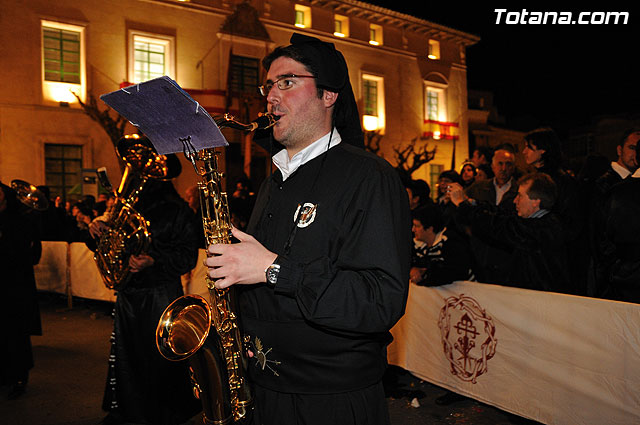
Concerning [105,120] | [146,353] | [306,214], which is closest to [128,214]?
[146,353]

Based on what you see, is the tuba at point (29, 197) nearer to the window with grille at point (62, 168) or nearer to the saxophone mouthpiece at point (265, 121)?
the saxophone mouthpiece at point (265, 121)

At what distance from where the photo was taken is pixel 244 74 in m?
22.6

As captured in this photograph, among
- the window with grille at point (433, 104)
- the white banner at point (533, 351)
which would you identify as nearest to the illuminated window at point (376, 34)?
the window with grille at point (433, 104)

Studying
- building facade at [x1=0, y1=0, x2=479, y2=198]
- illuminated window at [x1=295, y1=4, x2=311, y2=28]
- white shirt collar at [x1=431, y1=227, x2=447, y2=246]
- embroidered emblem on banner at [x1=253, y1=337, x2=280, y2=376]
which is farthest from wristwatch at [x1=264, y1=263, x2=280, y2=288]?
illuminated window at [x1=295, y1=4, x2=311, y2=28]

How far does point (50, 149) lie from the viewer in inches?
718

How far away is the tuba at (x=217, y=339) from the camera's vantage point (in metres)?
2.30

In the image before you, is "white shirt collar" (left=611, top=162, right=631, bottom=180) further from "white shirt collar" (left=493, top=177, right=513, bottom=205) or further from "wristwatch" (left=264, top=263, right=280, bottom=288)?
"wristwatch" (left=264, top=263, right=280, bottom=288)

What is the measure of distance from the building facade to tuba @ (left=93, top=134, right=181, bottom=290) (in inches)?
403

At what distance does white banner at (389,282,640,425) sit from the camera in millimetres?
3609

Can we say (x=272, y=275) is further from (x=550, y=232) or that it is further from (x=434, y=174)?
(x=434, y=174)

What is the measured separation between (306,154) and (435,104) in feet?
99.3

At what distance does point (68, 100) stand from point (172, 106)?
19116 mm

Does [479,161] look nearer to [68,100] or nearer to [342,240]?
[342,240]

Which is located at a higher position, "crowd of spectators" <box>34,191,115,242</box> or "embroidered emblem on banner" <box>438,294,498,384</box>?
"crowd of spectators" <box>34,191,115,242</box>
